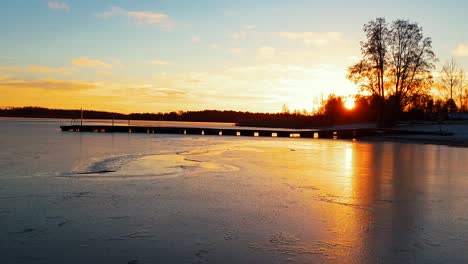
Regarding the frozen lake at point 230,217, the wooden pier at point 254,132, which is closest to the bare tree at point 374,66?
the wooden pier at point 254,132

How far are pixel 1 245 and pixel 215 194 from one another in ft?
14.1

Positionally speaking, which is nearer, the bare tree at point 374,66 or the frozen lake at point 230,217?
the frozen lake at point 230,217

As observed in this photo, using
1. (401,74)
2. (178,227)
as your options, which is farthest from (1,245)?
(401,74)

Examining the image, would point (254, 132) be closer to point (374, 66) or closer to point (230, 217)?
point (374, 66)

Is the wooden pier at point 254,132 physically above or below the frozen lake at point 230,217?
above

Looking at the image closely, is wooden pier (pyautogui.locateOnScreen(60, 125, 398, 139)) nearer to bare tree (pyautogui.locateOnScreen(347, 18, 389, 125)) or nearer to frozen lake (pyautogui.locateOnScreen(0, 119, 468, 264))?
bare tree (pyautogui.locateOnScreen(347, 18, 389, 125))

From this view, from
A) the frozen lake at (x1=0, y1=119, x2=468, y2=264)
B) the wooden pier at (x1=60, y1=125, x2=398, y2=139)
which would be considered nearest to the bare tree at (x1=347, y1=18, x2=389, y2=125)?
the wooden pier at (x1=60, y1=125, x2=398, y2=139)

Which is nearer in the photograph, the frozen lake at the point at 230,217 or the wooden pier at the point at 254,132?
the frozen lake at the point at 230,217

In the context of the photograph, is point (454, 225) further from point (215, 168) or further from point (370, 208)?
point (215, 168)

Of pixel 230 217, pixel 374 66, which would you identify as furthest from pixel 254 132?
pixel 230 217

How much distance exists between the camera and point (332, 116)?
8650cm

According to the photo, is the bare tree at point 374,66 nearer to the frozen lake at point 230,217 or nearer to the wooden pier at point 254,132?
the wooden pier at point 254,132

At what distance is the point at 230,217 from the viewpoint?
6594 millimetres

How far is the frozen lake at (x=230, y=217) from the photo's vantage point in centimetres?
481
